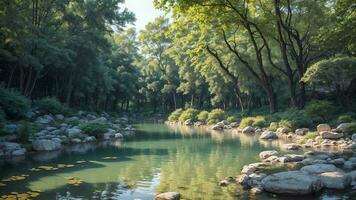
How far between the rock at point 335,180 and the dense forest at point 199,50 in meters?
8.45

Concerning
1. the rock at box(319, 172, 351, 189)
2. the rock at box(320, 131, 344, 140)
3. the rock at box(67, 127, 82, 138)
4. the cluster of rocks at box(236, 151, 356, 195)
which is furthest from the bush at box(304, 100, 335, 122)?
the rock at box(319, 172, 351, 189)

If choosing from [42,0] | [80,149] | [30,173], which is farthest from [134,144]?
[42,0]

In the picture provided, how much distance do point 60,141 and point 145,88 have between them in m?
46.7

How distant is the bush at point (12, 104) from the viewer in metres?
21.3

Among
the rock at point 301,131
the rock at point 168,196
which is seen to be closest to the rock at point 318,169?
the rock at point 168,196

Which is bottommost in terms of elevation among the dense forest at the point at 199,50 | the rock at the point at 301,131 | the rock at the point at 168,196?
the rock at the point at 168,196

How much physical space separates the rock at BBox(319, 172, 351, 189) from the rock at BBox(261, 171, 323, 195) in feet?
1.17

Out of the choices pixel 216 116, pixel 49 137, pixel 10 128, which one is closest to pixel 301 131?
pixel 49 137

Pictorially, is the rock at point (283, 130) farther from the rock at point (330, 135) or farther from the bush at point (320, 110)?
the rock at point (330, 135)

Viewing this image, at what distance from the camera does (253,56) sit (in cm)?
3669

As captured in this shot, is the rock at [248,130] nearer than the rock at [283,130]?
No

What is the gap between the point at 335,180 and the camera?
9953 millimetres

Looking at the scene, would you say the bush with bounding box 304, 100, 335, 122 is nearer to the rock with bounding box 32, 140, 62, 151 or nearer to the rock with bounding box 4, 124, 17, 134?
the rock with bounding box 32, 140, 62, 151

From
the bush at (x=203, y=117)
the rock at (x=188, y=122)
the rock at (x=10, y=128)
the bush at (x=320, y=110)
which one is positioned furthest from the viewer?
the rock at (x=188, y=122)
